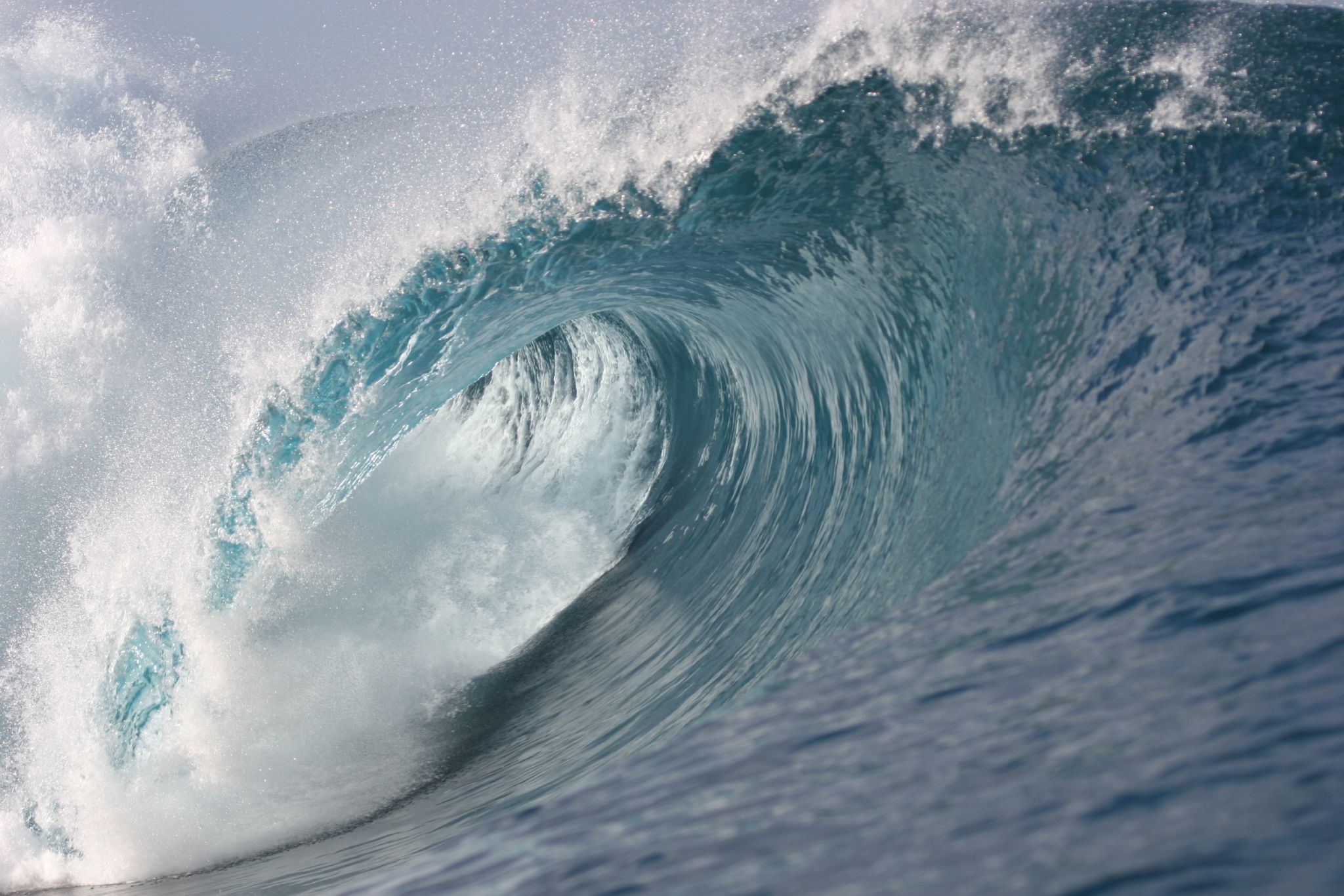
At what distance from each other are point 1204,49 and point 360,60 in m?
6.30

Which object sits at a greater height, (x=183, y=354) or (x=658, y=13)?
(x=658, y=13)

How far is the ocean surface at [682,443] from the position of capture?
2162 mm

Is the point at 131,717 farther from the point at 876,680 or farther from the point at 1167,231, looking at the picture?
the point at 1167,231

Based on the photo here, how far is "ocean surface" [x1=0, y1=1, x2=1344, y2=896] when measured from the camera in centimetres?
216

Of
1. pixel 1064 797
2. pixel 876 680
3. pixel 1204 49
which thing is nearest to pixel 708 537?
pixel 1204 49

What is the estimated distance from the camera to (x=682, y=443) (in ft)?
27.3

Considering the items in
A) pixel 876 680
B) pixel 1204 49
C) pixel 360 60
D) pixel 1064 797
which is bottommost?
pixel 1064 797

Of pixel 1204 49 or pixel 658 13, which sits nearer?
pixel 1204 49

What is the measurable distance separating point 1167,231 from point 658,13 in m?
3.02

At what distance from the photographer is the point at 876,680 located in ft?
7.86

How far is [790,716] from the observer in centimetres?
236

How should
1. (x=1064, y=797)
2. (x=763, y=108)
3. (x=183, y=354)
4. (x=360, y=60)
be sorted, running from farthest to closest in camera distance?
(x=360, y=60)
(x=183, y=354)
(x=763, y=108)
(x=1064, y=797)

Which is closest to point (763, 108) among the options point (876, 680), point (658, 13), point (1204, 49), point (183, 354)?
point (658, 13)

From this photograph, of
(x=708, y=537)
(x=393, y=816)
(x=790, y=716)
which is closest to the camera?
(x=790, y=716)
